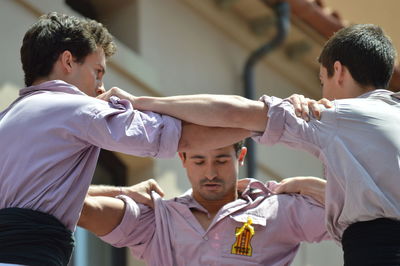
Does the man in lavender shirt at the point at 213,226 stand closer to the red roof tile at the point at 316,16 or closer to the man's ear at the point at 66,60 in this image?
the man's ear at the point at 66,60

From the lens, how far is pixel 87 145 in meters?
4.02

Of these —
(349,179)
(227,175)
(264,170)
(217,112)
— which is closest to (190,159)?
(227,175)

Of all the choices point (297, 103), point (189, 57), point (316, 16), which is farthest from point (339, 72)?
point (316, 16)

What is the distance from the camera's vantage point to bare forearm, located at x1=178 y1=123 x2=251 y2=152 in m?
4.23

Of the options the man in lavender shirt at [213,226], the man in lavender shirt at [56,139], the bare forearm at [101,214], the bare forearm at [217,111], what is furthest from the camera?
the man in lavender shirt at [213,226]

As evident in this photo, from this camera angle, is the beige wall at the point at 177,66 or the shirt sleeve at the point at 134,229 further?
the beige wall at the point at 177,66

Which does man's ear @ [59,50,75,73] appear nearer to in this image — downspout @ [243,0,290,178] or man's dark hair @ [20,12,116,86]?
man's dark hair @ [20,12,116,86]

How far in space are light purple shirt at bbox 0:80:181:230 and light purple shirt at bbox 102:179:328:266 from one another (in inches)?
35.4

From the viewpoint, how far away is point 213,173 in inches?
203

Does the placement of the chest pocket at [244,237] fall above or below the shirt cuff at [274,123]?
below

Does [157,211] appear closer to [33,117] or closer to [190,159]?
[190,159]

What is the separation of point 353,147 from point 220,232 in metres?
1.06

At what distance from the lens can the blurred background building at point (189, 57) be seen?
25.3 ft

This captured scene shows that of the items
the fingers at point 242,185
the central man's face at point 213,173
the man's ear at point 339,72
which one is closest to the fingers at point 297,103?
the man's ear at point 339,72
